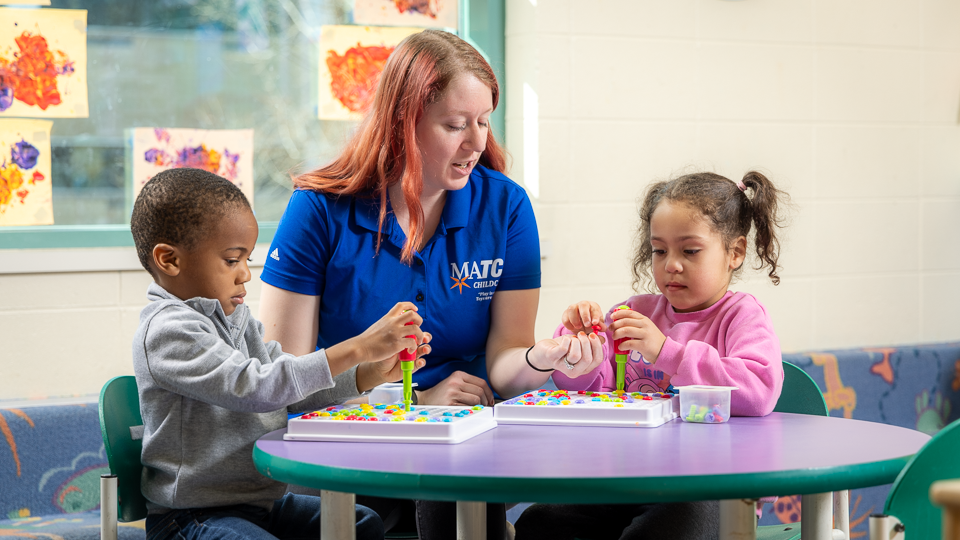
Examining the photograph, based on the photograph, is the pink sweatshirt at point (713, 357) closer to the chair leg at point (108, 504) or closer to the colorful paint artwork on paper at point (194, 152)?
the chair leg at point (108, 504)

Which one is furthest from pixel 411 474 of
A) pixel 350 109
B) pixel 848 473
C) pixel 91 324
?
pixel 350 109

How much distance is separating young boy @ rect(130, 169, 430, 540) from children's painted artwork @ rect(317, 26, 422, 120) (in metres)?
1.35

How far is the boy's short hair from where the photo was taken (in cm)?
143

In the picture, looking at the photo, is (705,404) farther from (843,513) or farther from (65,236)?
(65,236)

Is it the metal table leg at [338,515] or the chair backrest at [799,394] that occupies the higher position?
the chair backrest at [799,394]

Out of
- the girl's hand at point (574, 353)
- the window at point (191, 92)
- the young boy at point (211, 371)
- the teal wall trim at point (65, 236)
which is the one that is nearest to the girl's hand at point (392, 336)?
the young boy at point (211, 371)

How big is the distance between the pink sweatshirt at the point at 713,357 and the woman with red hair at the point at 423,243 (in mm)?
158

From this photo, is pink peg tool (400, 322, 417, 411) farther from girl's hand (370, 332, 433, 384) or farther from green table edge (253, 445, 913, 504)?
green table edge (253, 445, 913, 504)

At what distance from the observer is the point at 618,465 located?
3.44ft

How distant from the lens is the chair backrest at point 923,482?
1.01 meters

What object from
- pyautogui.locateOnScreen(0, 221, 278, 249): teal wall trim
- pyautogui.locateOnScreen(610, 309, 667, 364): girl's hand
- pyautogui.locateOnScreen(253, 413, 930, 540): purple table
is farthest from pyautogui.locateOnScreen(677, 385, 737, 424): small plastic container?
pyautogui.locateOnScreen(0, 221, 278, 249): teal wall trim

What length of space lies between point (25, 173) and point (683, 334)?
6.07ft

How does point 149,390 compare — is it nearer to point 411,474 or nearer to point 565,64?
point 411,474

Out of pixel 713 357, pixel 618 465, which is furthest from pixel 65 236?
pixel 618 465
